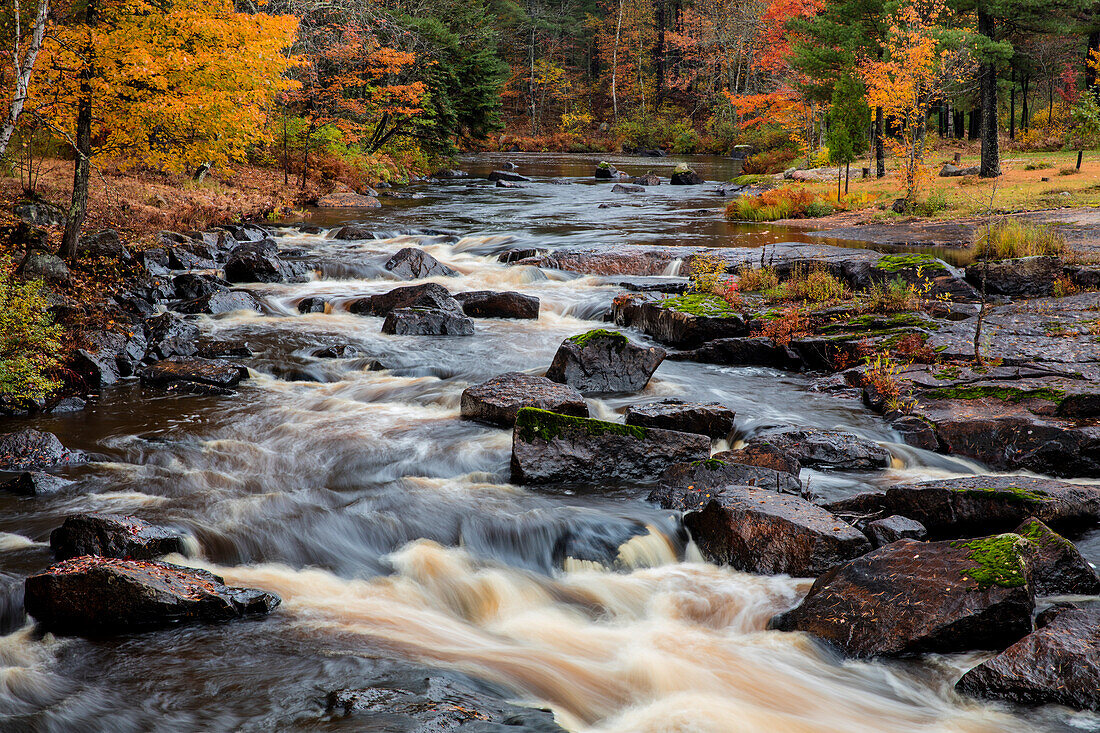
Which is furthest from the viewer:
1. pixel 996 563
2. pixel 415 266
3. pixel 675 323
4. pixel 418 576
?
pixel 415 266

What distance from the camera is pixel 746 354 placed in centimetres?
1185

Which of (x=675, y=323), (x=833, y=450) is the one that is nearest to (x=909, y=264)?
(x=675, y=323)

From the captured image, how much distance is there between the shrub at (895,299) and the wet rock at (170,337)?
10.7 metres

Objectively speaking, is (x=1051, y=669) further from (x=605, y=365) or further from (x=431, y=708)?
(x=605, y=365)

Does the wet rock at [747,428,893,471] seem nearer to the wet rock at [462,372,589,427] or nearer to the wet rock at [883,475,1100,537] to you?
the wet rock at [883,475,1100,537]

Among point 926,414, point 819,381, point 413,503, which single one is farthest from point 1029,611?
point 819,381

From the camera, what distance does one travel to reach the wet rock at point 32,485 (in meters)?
7.19

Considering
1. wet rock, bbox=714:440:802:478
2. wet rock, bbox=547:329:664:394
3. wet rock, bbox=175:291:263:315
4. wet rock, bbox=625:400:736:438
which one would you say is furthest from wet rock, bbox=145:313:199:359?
wet rock, bbox=714:440:802:478

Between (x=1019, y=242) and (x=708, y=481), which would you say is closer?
(x=708, y=481)

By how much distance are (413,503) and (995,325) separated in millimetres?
9095

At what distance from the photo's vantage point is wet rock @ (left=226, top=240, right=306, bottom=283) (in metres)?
16.8

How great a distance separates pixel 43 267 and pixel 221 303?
291 centimetres

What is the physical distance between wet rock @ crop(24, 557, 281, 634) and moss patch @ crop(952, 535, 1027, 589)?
16.4ft

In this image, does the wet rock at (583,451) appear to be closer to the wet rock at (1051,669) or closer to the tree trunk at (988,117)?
the wet rock at (1051,669)
